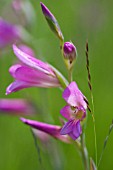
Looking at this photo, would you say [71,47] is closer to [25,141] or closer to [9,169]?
[9,169]

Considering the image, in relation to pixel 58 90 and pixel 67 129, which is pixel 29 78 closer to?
pixel 67 129

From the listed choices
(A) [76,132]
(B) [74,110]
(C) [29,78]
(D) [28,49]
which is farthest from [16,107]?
(A) [76,132]

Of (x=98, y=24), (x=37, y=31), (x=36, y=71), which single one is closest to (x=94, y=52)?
(x=98, y=24)

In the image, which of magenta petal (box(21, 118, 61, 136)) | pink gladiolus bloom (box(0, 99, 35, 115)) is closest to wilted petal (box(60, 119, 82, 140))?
magenta petal (box(21, 118, 61, 136))

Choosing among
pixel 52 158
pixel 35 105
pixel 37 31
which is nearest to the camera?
pixel 52 158

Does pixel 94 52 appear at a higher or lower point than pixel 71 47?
lower

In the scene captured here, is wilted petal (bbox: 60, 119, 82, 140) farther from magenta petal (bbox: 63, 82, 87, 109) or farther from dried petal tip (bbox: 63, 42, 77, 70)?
dried petal tip (bbox: 63, 42, 77, 70)
